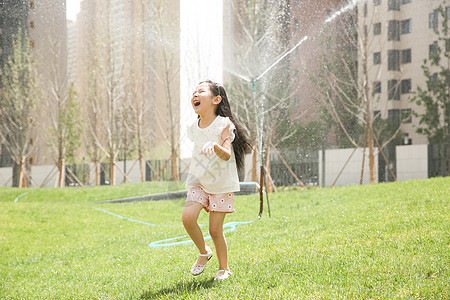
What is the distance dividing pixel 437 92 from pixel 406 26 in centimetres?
200

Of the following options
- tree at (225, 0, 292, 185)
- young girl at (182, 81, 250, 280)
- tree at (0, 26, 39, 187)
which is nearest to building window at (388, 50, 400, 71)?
tree at (225, 0, 292, 185)

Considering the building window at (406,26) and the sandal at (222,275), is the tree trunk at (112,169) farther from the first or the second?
the sandal at (222,275)

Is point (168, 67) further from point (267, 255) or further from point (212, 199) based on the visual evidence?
point (212, 199)

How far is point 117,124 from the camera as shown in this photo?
15.9 meters

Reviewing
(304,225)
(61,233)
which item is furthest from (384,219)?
(61,233)

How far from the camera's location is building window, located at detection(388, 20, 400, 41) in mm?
13157

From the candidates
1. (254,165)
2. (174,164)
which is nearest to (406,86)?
(254,165)

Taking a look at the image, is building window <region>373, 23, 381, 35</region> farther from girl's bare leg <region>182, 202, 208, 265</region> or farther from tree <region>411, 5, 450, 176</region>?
girl's bare leg <region>182, 202, 208, 265</region>

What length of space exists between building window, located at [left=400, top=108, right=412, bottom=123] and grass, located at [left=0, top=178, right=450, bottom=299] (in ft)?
13.5

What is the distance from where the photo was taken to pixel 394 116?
12984 millimetres

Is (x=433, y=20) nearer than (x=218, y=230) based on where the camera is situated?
No

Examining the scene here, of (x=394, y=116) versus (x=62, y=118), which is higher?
(x=62, y=118)

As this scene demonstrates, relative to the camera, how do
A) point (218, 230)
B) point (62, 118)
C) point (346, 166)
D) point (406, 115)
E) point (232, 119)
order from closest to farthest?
1. point (218, 230)
2. point (232, 119)
3. point (346, 166)
4. point (406, 115)
5. point (62, 118)

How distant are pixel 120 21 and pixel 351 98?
25.0ft
